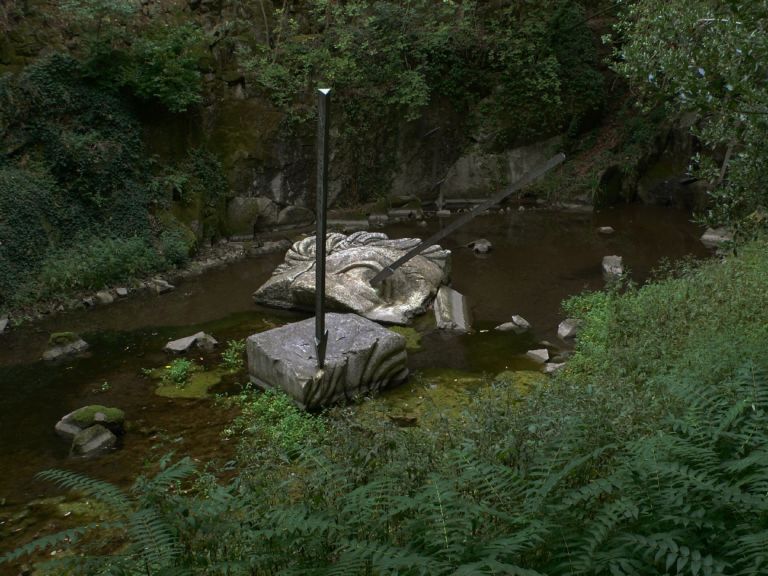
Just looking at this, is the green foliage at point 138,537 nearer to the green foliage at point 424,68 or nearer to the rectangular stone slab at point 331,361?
the rectangular stone slab at point 331,361

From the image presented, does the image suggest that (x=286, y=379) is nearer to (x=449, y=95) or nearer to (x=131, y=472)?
(x=131, y=472)

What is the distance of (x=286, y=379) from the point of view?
8.10m

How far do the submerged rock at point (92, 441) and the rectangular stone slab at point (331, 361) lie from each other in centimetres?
191

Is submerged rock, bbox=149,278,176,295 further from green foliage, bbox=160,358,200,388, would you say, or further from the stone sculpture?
green foliage, bbox=160,358,200,388

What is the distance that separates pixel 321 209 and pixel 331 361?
6.11 ft

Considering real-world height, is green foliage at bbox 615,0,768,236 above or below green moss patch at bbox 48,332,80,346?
above

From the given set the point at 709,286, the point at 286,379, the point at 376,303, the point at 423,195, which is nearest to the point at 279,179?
the point at 423,195

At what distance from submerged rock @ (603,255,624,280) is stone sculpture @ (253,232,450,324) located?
10.5 feet

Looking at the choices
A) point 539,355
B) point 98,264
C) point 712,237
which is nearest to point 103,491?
point 539,355

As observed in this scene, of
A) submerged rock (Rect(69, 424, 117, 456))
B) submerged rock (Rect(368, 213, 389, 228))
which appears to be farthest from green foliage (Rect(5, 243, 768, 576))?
submerged rock (Rect(368, 213, 389, 228))

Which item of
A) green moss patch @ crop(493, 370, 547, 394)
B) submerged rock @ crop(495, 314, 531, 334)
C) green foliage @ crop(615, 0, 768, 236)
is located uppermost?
green foliage @ crop(615, 0, 768, 236)

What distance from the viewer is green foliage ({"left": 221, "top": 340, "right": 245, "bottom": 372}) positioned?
9.38m

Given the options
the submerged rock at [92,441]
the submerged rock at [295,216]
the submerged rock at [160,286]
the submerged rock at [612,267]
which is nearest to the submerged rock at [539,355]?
the submerged rock at [612,267]

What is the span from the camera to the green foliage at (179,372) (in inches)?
354
